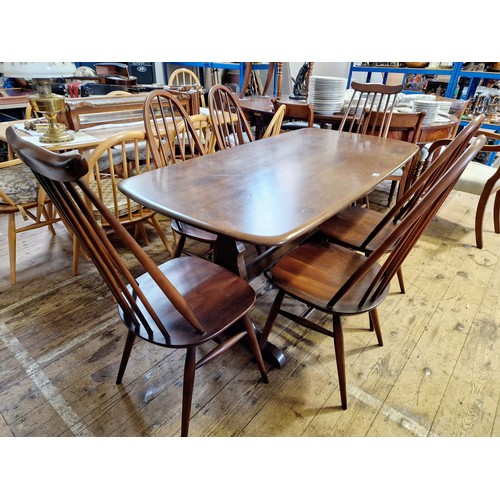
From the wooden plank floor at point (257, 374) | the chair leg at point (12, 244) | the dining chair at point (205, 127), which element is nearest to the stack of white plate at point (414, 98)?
the wooden plank floor at point (257, 374)

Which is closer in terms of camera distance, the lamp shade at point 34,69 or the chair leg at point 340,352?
the chair leg at point 340,352

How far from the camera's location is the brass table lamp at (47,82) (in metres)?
1.80

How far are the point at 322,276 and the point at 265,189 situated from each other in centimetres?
42

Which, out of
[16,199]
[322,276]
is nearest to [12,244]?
[16,199]

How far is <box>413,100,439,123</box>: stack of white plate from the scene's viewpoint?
2.35 meters

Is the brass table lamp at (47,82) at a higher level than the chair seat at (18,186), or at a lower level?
higher

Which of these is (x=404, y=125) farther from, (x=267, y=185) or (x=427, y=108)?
(x=267, y=185)

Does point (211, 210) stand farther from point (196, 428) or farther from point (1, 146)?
point (1, 146)

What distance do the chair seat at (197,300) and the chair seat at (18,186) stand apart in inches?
45.1

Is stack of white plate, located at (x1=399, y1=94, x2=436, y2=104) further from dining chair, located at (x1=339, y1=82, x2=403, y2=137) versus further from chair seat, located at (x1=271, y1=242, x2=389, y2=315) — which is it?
chair seat, located at (x1=271, y1=242, x2=389, y2=315)

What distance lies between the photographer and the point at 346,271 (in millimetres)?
1416

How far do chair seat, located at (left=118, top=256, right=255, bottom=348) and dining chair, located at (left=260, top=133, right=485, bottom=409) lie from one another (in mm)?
191

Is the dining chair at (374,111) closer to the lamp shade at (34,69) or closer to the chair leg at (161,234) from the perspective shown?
the chair leg at (161,234)

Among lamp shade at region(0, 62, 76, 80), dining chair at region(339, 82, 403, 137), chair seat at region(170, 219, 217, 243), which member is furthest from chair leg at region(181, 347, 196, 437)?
dining chair at region(339, 82, 403, 137)
